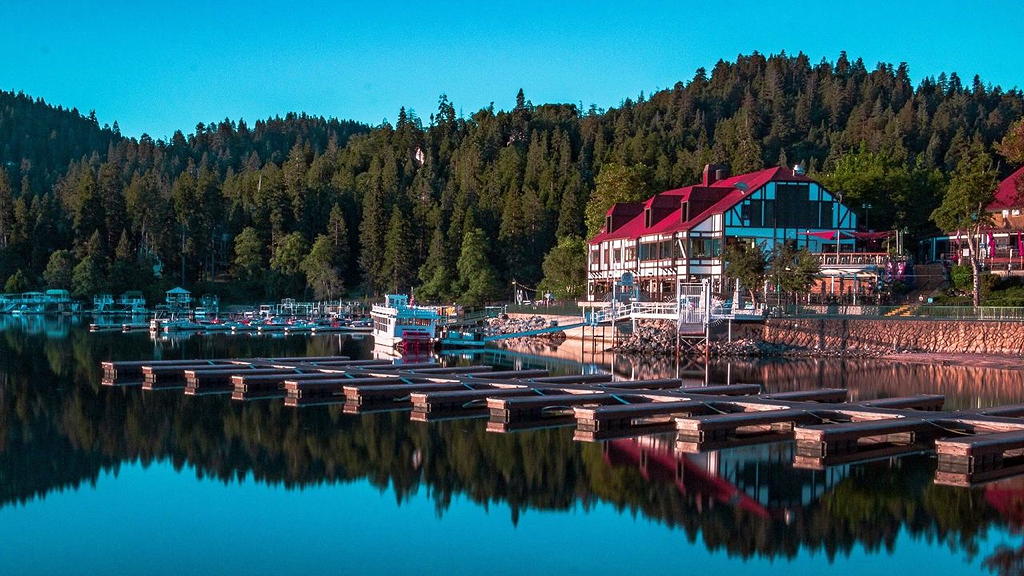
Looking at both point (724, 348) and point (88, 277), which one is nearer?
point (724, 348)

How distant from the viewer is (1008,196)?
59781 millimetres

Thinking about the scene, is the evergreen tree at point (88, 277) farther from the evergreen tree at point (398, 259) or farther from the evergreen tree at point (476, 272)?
the evergreen tree at point (476, 272)

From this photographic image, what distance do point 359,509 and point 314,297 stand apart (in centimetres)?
8348

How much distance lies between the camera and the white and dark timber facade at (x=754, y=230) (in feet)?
183

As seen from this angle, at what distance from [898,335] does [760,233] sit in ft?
39.0

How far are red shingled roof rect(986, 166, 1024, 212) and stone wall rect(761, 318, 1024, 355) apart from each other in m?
12.1

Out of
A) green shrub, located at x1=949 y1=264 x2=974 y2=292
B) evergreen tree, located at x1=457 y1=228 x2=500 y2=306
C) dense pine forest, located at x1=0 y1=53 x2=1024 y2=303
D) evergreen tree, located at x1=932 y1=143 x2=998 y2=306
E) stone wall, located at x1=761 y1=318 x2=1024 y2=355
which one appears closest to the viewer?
stone wall, located at x1=761 y1=318 x2=1024 y2=355

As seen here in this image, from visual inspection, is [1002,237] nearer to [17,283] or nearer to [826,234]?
[826,234]

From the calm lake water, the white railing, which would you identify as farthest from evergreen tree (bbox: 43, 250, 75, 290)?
the calm lake water

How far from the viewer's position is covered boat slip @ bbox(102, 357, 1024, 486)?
72.0ft

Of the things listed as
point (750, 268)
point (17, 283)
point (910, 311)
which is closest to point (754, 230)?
point (750, 268)

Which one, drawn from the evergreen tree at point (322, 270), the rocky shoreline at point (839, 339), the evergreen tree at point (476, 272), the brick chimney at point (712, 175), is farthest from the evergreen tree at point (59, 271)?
the rocky shoreline at point (839, 339)

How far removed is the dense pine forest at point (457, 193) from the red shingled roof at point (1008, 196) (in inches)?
349

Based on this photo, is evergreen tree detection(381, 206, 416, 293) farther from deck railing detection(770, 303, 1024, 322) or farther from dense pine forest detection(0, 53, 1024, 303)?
deck railing detection(770, 303, 1024, 322)
